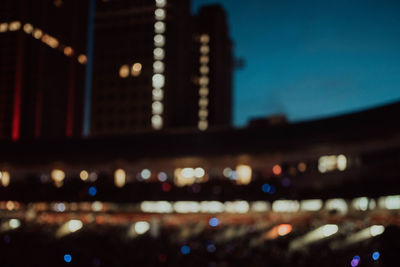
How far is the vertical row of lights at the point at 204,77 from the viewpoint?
275 feet

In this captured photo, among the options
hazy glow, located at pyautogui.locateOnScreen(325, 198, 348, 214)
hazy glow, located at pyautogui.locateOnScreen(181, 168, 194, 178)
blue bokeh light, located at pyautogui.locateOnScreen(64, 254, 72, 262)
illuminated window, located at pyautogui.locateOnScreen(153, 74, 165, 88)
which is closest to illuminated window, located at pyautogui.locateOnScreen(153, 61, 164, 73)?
illuminated window, located at pyautogui.locateOnScreen(153, 74, 165, 88)

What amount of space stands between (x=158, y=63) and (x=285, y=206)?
34.5 metres

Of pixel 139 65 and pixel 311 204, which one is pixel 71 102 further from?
pixel 311 204

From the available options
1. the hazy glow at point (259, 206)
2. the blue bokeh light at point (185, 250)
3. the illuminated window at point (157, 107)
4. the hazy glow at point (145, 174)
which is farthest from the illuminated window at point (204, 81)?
the blue bokeh light at point (185, 250)

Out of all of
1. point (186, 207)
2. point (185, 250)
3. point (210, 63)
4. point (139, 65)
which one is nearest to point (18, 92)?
point (139, 65)

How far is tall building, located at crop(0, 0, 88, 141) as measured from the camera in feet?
200

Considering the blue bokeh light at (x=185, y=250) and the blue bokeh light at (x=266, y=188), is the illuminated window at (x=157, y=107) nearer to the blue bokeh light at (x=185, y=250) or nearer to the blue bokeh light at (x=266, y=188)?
the blue bokeh light at (x=266, y=188)

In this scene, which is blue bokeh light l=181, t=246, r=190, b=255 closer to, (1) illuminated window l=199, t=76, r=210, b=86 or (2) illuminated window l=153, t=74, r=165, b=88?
(2) illuminated window l=153, t=74, r=165, b=88

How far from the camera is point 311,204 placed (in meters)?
35.4

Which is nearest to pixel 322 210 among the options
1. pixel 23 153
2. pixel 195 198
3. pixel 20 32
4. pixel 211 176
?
pixel 195 198

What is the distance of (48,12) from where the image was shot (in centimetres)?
6450

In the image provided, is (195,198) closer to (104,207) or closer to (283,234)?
(104,207)

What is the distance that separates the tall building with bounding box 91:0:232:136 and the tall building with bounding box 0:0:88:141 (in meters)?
5.26

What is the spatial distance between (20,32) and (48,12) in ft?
19.9
